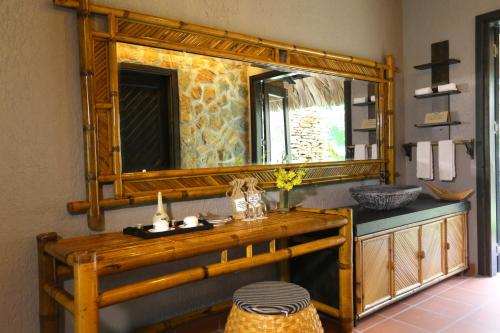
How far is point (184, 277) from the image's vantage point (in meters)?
1.57

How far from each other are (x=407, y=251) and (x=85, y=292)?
2.18 metres

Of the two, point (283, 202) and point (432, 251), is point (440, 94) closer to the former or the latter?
point (432, 251)

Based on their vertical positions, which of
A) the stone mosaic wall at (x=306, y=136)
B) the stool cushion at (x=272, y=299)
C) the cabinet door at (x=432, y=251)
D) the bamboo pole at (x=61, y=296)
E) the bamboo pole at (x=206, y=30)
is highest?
the bamboo pole at (x=206, y=30)

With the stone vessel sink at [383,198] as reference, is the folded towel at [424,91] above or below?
above

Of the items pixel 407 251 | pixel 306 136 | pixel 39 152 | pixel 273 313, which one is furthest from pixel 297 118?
→ pixel 39 152

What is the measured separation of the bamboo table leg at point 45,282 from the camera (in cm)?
174

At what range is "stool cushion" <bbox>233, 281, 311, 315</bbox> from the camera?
1608mm

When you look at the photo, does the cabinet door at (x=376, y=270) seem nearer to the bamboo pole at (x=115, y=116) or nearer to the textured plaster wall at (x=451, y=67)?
the textured plaster wall at (x=451, y=67)

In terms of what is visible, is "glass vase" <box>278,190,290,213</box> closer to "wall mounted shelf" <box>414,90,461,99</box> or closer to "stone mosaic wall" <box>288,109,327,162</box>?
"stone mosaic wall" <box>288,109,327,162</box>

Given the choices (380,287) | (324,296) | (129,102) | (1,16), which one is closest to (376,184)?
(380,287)

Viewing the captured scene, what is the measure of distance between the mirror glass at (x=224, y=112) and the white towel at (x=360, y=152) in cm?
5

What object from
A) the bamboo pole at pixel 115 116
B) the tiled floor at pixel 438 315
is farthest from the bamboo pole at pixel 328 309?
the bamboo pole at pixel 115 116

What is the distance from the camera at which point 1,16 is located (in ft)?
5.61

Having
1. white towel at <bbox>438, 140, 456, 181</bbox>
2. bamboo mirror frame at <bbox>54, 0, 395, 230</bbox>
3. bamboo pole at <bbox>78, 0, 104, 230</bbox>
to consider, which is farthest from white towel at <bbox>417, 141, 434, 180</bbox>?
bamboo pole at <bbox>78, 0, 104, 230</bbox>
